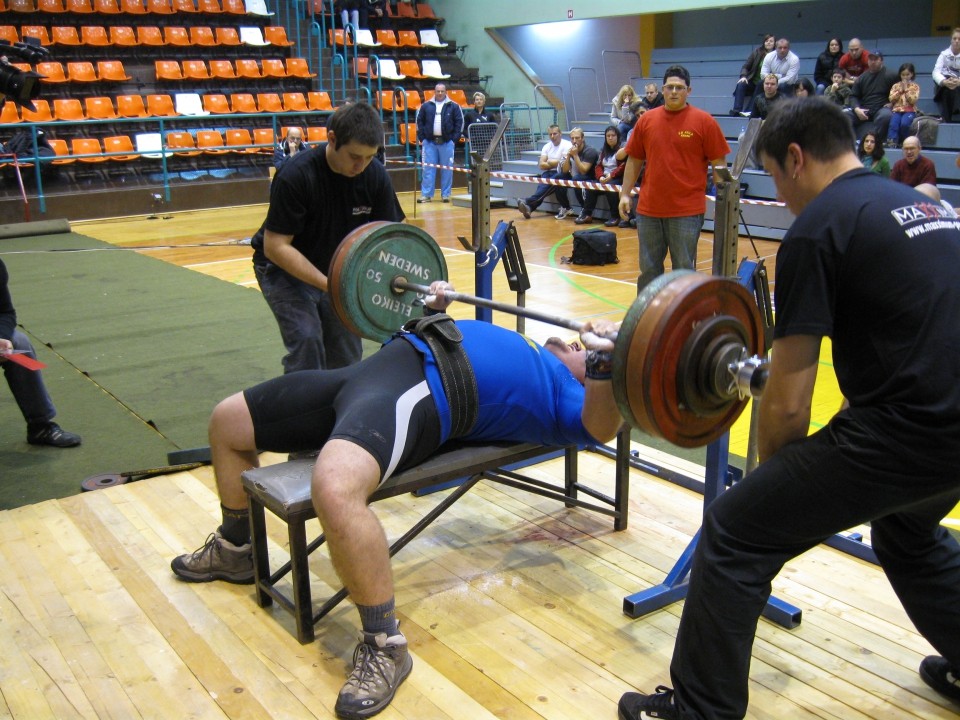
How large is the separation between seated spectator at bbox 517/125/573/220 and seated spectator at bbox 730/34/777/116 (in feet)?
6.45

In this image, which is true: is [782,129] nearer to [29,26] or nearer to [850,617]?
[850,617]

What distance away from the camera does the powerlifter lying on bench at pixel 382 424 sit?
6.98 ft

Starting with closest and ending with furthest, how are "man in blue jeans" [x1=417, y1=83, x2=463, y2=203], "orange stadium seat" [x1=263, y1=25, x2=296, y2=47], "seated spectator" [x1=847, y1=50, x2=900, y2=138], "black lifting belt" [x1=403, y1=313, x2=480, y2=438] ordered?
"black lifting belt" [x1=403, y1=313, x2=480, y2=438] < "seated spectator" [x1=847, y1=50, x2=900, y2=138] < "man in blue jeans" [x1=417, y1=83, x2=463, y2=203] < "orange stadium seat" [x1=263, y1=25, x2=296, y2=47]

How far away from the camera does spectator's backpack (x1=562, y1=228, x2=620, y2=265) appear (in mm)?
7746

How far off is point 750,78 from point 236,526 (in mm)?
9341

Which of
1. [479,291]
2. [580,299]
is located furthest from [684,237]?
[479,291]

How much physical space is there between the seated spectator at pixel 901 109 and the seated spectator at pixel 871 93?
136 mm

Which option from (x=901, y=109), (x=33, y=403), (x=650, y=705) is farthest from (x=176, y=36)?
(x=650, y=705)

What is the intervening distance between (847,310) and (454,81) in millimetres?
13518

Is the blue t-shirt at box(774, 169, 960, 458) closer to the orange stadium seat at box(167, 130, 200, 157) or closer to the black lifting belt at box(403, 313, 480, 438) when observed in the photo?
the black lifting belt at box(403, 313, 480, 438)

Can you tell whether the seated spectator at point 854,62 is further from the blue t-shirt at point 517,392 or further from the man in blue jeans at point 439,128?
the blue t-shirt at point 517,392

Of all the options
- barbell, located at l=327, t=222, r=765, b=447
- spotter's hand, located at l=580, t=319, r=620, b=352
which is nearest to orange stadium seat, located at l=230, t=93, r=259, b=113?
spotter's hand, located at l=580, t=319, r=620, b=352

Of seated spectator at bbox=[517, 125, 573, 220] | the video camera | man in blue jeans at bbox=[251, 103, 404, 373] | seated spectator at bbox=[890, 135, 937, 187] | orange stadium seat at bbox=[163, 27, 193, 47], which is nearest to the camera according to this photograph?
man in blue jeans at bbox=[251, 103, 404, 373]

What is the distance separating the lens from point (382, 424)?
7.39ft
